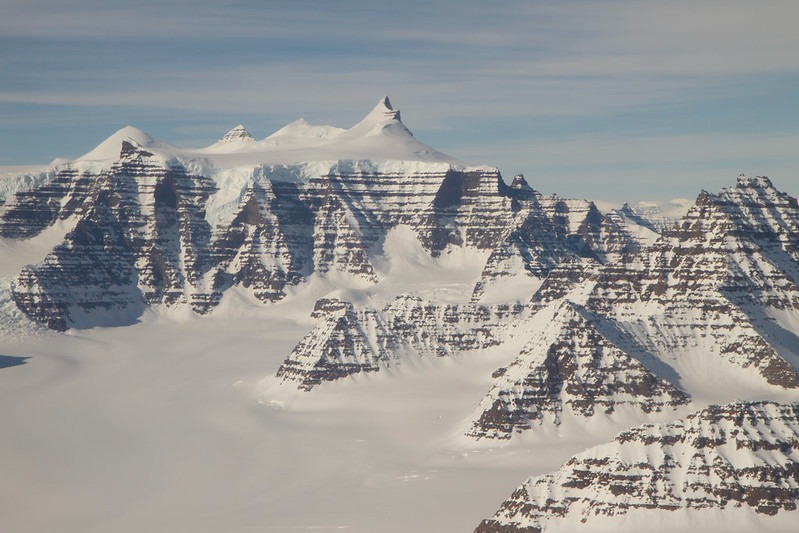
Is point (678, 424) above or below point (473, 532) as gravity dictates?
above

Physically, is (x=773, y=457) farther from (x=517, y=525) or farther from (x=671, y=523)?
(x=517, y=525)

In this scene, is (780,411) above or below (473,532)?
above

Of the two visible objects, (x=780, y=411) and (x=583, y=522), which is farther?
(x=780, y=411)

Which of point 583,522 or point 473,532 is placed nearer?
point 583,522

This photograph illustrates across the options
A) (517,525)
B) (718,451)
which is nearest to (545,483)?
(517,525)

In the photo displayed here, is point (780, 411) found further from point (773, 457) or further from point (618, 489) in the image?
point (618, 489)

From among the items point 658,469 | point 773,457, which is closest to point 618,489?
point 658,469
